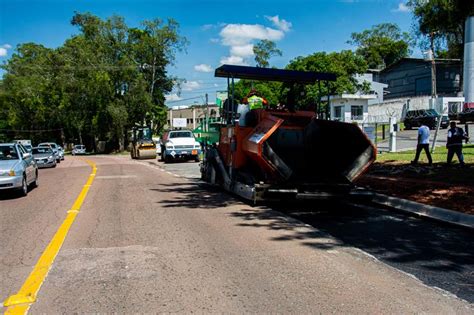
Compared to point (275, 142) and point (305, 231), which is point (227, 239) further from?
A: point (275, 142)

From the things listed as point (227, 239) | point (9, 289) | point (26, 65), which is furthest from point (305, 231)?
point (26, 65)

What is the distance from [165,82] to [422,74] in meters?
33.2

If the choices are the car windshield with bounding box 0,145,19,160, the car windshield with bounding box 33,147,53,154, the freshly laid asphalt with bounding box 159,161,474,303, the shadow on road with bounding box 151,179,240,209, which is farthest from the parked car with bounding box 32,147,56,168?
the freshly laid asphalt with bounding box 159,161,474,303

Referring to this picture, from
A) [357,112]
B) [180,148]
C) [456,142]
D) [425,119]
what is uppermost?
[357,112]

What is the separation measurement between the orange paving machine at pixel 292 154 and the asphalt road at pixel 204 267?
0.77 metres

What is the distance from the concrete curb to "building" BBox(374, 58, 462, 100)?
49039mm

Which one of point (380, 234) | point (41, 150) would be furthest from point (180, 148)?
point (380, 234)

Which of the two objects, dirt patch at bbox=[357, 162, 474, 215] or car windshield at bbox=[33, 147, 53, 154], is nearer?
dirt patch at bbox=[357, 162, 474, 215]

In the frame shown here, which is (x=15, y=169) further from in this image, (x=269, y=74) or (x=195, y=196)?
(x=269, y=74)

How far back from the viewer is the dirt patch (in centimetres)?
945

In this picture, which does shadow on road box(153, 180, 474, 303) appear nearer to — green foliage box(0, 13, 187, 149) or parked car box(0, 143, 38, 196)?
parked car box(0, 143, 38, 196)

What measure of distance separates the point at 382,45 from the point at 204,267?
7748cm

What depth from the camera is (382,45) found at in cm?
7619

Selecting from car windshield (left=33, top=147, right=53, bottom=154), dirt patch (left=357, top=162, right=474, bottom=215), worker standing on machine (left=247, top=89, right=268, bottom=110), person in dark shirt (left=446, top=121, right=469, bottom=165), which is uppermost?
worker standing on machine (left=247, top=89, right=268, bottom=110)
